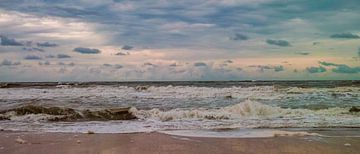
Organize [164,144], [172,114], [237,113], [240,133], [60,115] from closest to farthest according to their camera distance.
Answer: [164,144] < [240,133] < [172,114] < [60,115] < [237,113]

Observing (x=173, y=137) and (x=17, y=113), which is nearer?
(x=173, y=137)

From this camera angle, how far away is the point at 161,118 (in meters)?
15.1

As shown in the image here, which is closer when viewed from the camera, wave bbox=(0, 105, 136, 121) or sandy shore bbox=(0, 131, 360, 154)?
sandy shore bbox=(0, 131, 360, 154)

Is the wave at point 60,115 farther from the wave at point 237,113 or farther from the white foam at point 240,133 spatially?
the white foam at point 240,133

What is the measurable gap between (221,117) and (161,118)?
2.19 m

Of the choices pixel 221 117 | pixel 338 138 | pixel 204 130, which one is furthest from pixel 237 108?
pixel 338 138

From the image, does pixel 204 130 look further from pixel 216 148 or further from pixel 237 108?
pixel 237 108

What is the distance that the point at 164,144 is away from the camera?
8.27 metres

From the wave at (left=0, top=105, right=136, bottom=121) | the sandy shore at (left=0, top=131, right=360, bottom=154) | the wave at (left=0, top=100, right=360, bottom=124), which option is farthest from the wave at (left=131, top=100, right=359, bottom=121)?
the sandy shore at (left=0, top=131, right=360, bottom=154)

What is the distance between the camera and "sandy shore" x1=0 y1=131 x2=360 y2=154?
24.9 ft

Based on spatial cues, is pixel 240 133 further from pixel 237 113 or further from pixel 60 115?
pixel 60 115

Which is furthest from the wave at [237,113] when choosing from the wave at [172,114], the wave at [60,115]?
the wave at [60,115]

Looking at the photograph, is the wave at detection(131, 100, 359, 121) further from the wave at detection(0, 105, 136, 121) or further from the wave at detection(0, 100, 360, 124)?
the wave at detection(0, 105, 136, 121)

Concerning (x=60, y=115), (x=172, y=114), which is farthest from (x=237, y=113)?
(x=60, y=115)
